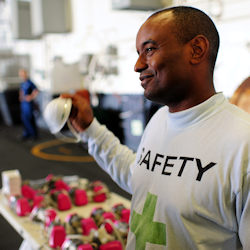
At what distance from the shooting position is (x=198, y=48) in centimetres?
80

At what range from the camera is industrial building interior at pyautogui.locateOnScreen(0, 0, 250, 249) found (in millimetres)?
3846

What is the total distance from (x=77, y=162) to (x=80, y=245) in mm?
Answer: 3714

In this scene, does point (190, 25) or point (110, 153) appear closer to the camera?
point (190, 25)

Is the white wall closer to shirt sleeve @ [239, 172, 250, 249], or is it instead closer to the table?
the table

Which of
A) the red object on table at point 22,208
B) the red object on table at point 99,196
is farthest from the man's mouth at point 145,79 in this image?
the red object on table at point 99,196

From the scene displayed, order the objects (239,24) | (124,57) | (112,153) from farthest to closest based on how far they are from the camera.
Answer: (124,57) < (239,24) < (112,153)

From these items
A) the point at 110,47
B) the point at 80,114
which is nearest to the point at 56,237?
the point at 80,114

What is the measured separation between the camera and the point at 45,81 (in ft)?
27.0

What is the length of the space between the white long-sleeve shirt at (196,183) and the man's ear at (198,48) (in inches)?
4.3

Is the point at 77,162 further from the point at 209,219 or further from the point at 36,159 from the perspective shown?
the point at 209,219

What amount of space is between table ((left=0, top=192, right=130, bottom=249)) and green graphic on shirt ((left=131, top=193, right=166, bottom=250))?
0.77 m

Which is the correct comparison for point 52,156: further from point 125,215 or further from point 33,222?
point 125,215

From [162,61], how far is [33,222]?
4.38 ft

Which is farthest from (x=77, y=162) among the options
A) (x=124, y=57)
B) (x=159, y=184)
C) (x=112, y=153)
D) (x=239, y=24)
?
(x=159, y=184)
